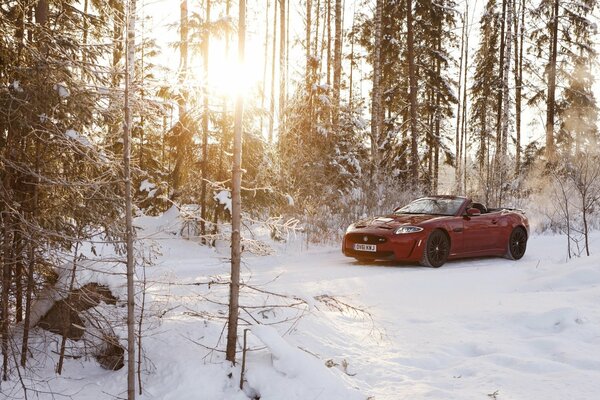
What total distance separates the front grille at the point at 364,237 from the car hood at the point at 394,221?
22cm

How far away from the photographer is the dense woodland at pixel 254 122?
4562 mm

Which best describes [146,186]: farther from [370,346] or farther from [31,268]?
[370,346]

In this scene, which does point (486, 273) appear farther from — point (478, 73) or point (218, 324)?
point (478, 73)

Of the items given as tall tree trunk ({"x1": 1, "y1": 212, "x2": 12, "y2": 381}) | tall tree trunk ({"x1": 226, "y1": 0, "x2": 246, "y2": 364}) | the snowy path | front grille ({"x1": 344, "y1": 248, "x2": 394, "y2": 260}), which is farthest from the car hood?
tall tree trunk ({"x1": 1, "y1": 212, "x2": 12, "y2": 381})

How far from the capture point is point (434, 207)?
10.8m

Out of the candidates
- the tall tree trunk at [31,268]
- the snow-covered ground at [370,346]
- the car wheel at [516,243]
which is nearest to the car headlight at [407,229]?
the snow-covered ground at [370,346]

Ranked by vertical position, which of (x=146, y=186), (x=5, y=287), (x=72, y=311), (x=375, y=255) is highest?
(x=146, y=186)

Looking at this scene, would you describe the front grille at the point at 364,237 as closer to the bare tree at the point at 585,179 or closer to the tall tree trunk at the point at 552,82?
the bare tree at the point at 585,179

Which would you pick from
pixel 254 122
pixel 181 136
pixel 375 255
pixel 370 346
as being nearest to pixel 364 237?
pixel 375 255

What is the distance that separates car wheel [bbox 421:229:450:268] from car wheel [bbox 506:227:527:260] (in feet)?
6.65

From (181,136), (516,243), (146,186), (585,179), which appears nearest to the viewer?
(585,179)

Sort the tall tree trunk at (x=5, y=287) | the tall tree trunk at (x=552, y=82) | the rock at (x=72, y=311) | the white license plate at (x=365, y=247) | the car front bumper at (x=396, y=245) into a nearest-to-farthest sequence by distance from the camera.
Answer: the tall tree trunk at (x=5, y=287) → the rock at (x=72, y=311) → the car front bumper at (x=396, y=245) → the white license plate at (x=365, y=247) → the tall tree trunk at (x=552, y=82)

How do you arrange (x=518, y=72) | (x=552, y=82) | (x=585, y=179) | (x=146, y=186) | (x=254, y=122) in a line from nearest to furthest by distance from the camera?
(x=254, y=122) → (x=585, y=179) → (x=146, y=186) → (x=552, y=82) → (x=518, y=72)

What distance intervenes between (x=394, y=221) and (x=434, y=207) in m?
1.31
